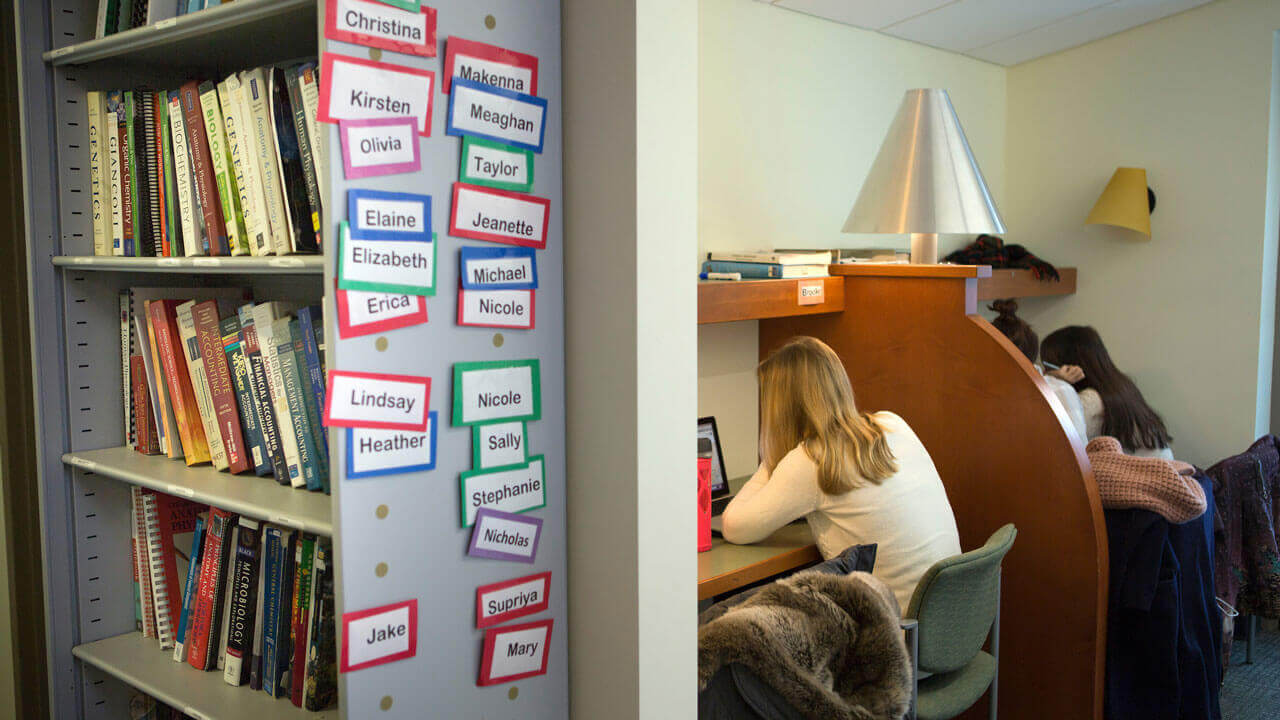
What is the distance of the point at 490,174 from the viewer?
127 centimetres

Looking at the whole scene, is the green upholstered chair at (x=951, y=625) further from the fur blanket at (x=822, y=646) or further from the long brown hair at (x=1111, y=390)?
the long brown hair at (x=1111, y=390)

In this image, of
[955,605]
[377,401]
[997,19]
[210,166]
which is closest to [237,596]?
[377,401]

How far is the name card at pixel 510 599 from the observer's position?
131cm

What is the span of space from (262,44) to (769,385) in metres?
1.45

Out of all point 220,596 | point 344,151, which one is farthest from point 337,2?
point 220,596

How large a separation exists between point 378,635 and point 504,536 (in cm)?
23

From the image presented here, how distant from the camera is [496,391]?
4.29ft

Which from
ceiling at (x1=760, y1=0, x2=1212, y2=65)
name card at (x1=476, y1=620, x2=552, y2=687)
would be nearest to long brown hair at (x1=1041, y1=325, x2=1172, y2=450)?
ceiling at (x1=760, y1=0, x2=1212, y2=65)

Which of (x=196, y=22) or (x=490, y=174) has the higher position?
(x=196, y=22)

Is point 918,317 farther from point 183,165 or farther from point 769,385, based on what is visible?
point 183,165

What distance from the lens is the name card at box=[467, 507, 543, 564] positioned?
1.29 metres

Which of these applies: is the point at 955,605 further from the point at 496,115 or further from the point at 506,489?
the point at 496,115

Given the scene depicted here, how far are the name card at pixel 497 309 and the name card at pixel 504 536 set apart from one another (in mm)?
284

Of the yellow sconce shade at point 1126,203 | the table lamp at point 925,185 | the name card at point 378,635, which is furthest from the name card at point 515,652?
the yellow sconce shade at point 1126,203
